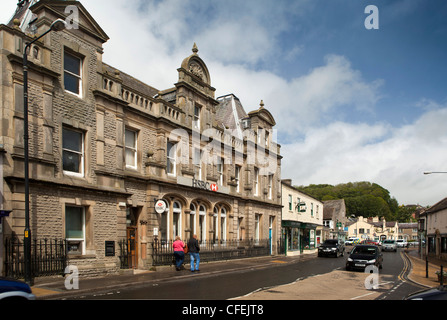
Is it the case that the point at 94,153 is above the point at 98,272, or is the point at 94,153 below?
above

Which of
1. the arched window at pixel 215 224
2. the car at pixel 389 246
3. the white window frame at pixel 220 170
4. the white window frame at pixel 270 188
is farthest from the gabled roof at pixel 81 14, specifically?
the car at pixel 389 246

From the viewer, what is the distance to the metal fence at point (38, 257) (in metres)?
12.8

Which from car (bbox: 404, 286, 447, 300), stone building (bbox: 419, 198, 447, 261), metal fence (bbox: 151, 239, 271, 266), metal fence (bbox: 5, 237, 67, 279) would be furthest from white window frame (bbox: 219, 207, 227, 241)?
stone building (bbox: 419, 198, 447, 261)

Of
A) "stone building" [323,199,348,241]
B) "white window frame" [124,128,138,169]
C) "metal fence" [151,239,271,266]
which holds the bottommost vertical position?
"stone building" [323,199,348,241]

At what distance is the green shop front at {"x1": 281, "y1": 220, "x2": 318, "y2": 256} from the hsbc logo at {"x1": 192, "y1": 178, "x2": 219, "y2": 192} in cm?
1300

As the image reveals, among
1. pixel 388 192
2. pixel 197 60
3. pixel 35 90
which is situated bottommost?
pixel 388 192

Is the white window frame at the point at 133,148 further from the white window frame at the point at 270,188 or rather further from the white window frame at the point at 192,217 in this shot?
the white window frame at the point at 270,188

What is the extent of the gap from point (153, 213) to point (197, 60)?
36.7 ft

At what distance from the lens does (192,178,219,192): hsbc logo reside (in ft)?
75.7

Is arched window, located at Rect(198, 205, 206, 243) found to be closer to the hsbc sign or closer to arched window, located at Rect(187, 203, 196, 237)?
arched window, located at Rect(187, 203, 196, 237)

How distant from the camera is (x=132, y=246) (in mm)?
19109
